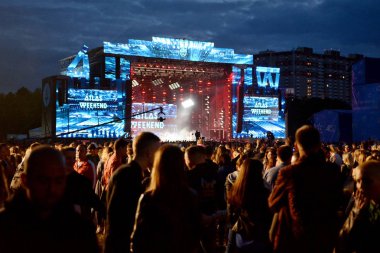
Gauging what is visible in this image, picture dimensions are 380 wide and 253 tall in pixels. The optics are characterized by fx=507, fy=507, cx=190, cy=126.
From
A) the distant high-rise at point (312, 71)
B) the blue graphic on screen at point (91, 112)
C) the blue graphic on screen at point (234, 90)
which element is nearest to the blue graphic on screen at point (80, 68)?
the blue graphic on screen at point (91, 112)

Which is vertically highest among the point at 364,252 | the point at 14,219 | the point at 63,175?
the point at 63,175

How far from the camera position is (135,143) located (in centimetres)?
432

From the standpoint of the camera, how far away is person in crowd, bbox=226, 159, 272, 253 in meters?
4.73

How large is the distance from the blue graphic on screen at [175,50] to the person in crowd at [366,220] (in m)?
37.2

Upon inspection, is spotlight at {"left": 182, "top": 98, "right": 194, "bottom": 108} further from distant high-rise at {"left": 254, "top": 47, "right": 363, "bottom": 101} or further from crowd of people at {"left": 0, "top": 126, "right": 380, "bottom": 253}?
distant high-rise at {"left": 254, "top": 47, "right": 363, "bottom": 101}

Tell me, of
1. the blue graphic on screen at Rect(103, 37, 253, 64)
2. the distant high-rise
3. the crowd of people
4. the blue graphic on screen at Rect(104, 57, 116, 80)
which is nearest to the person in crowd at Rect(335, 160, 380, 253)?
the crowd of people

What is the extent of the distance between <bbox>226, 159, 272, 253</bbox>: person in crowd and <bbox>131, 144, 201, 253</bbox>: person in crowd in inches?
51.1

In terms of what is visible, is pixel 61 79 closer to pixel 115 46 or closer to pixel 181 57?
pixel 115 46

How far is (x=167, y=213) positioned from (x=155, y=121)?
1670 inches

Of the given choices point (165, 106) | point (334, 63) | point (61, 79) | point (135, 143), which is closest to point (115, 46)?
point (61, 79)

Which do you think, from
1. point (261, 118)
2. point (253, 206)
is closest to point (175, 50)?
point (261, 118)

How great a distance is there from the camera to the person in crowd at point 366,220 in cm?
353

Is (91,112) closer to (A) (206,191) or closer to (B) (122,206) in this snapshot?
(A) (206,191)

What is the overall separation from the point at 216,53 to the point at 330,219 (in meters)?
39.4
